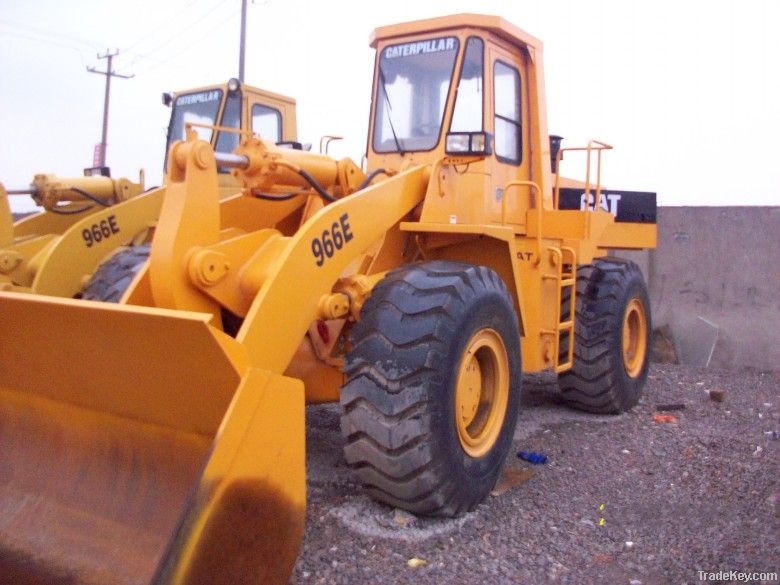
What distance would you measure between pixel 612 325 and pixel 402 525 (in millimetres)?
3171

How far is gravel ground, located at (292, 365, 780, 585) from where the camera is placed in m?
3.64

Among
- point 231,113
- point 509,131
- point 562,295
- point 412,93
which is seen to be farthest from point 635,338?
point 231,113

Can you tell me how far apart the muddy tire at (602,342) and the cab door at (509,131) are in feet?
3.67

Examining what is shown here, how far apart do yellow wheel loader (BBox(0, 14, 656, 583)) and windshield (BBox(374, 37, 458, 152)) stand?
15 millimetres

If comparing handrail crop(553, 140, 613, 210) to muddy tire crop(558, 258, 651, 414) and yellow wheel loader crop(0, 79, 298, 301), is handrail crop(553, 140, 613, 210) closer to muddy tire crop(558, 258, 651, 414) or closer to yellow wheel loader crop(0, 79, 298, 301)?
muddy tire crop(558, 258, 651, 414)

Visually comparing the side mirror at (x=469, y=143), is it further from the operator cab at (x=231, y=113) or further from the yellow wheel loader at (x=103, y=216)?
the operator cab at (x=231, y=113)

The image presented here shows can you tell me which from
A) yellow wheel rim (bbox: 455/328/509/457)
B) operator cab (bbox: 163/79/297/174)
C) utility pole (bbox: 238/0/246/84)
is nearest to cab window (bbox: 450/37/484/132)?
yellow wheel rim (bbox: 455/328/509/457)

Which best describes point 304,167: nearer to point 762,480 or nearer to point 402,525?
point 402,525

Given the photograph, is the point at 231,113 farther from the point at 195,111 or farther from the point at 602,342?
the point at 602,342

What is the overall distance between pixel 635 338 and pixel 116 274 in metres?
4.50

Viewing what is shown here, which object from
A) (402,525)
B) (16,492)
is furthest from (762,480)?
(16,492)

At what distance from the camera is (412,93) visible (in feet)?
17.9

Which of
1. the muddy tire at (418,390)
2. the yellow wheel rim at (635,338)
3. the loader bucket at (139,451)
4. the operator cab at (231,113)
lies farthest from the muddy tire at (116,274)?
the yellow wheel rim at (635,338)

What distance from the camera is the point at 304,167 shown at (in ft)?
15.7
